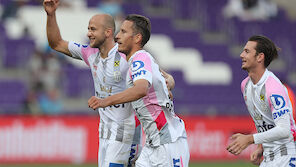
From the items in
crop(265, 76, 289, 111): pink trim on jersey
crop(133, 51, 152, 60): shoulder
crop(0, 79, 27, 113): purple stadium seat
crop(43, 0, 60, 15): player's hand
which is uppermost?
crop(43, 0, 60, 15): player's hand

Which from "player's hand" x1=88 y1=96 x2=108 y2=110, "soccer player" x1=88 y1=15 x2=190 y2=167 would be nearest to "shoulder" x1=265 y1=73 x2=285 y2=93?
"soccer player" x1=88 y1=15 x2=190 y2=167

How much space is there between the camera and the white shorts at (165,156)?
728 cm

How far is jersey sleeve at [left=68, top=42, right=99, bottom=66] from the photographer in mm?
8359

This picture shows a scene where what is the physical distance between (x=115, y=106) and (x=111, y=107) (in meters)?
0.06

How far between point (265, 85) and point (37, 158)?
9.01 m

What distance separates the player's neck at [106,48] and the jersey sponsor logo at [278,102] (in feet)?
7.23

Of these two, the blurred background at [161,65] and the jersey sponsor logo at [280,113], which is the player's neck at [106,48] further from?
the blurred background at [161,65]

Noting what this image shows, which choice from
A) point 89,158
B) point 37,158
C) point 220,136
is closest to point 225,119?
point 220,136

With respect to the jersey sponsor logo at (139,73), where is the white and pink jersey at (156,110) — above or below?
below

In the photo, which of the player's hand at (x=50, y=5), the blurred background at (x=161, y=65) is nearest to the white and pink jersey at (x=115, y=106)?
the player's hand at (x=50, y=5)

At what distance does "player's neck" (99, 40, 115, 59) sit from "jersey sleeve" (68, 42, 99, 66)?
0.20m

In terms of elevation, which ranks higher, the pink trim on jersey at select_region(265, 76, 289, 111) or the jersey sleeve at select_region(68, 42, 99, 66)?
the jersey sleeve at select_region(68, 42, 99, 66)

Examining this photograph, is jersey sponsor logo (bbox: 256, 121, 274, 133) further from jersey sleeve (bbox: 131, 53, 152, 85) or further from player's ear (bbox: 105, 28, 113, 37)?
player's ear (bbox: 105, 28, 113, 37)

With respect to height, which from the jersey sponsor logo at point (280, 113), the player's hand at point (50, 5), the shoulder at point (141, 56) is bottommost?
the jersey sponsor logo at point (280, 113)
